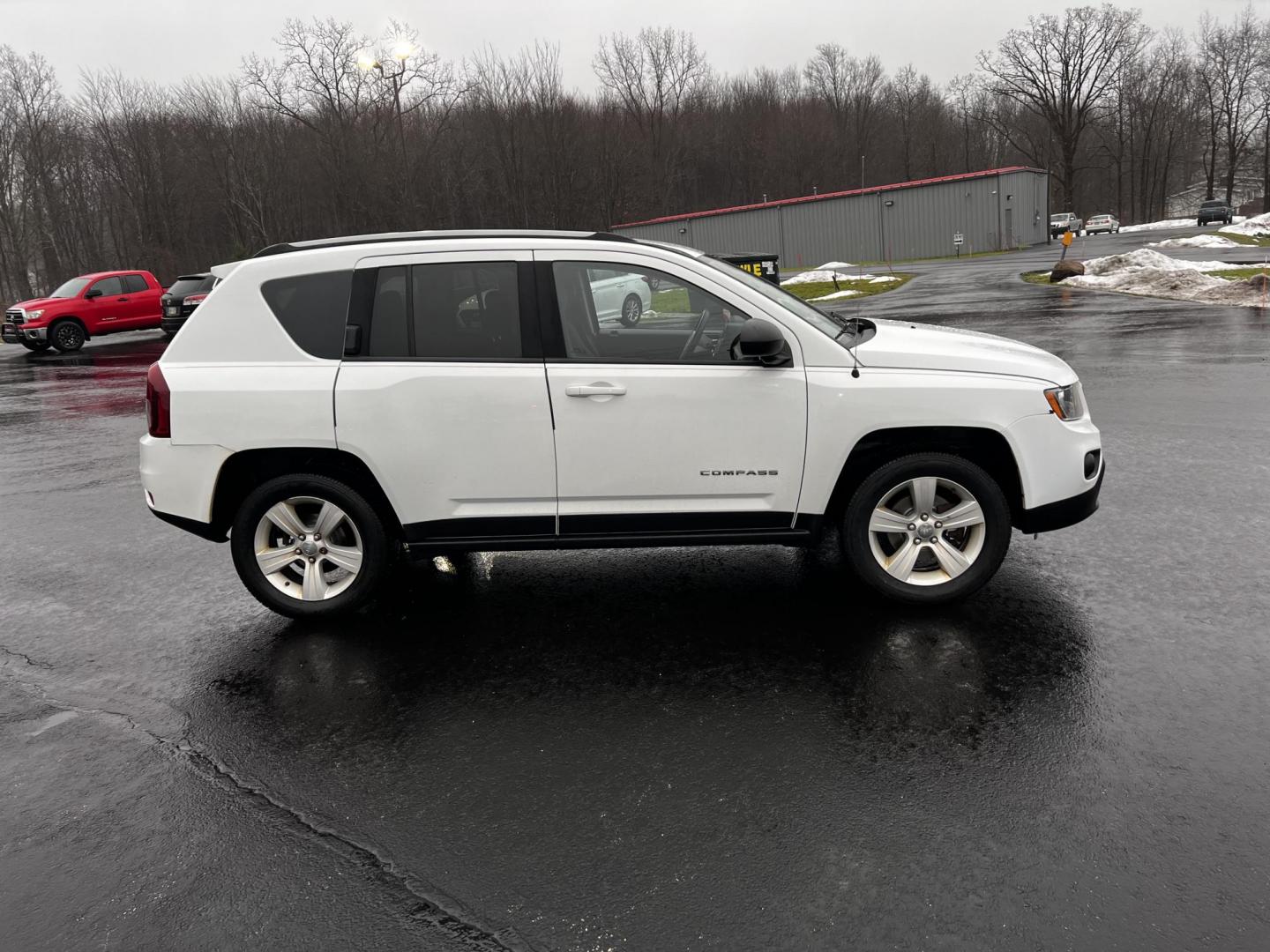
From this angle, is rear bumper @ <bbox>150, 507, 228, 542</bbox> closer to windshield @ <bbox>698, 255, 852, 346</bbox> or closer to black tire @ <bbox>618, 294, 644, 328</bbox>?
black tire @ <bbox>618, 294, 644, 328</bbox>

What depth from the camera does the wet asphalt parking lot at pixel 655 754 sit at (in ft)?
9.21

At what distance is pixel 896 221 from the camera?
52.7 metres

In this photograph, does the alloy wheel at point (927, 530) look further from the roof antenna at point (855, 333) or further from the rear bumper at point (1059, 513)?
the roof antenna at point (855, 333)

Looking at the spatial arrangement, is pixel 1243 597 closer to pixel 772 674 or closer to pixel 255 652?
pixel 772 674

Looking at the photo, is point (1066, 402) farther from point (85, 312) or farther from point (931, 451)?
point (85, 312)

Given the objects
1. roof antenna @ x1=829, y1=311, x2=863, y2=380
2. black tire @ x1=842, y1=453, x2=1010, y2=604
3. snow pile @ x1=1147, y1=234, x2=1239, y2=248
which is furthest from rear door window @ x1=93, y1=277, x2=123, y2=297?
snow pile @ x1=1147, y1=234, x2=1239, y2=248

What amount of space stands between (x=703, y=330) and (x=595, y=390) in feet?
2.16

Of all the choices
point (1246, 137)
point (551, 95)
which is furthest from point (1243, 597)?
point (1246, 137)

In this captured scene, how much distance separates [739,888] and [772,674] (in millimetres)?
1491

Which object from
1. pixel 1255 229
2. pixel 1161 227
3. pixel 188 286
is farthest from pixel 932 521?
pixel 1161 227

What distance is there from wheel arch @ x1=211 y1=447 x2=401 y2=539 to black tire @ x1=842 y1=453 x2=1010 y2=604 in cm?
237

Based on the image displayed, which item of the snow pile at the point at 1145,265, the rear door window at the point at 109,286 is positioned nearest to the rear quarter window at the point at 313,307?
the snow pile at the point at 1145,265

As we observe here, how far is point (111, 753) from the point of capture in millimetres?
3891

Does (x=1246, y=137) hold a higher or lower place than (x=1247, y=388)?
Answer: higher
